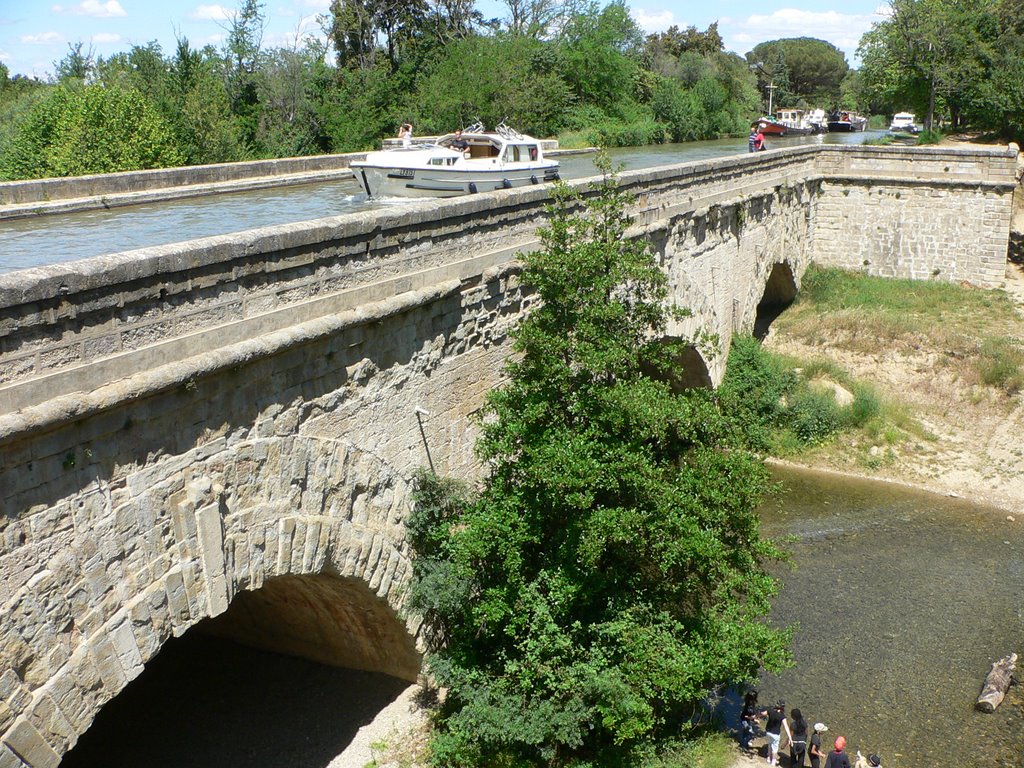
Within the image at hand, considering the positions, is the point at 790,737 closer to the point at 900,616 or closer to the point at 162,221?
the point at 900,616

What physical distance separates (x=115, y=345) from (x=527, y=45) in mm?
38802

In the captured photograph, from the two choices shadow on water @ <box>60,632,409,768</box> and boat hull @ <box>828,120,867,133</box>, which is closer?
shadow on water @ <box>60,632,409,768</box>

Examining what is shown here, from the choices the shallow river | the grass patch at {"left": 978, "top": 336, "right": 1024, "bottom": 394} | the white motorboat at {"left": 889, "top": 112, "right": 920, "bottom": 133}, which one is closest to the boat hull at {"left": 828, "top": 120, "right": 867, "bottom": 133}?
the white motorboat at {"left": 889, "top": 112, "right": 920, "bottom": 133}

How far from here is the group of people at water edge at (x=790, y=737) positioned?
1098cm

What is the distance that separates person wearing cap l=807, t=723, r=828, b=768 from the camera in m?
11.2

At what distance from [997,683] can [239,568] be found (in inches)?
397

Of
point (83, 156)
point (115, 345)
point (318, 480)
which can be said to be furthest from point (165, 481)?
point (83, 156)

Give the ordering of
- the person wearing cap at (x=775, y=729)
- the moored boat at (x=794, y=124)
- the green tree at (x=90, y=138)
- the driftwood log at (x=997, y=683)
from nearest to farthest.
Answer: the person wearing cap at (x=775, y=729), the driftwood log at (x=997, y=683), the green tree at (x=90, y=138), the moored boat at (x=794, y=124)

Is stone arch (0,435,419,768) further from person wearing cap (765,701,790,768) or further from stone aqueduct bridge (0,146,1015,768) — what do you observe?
person wearing cap (765,701,790,768)

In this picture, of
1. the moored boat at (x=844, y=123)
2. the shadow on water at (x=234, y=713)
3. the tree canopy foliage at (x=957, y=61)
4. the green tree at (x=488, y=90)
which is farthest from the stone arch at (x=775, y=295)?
the moored boat at (x=844, y=123)

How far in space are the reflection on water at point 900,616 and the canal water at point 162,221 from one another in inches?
291

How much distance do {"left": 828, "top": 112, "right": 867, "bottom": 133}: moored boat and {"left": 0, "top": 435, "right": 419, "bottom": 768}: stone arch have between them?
49110 millimetres

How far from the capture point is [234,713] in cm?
1071

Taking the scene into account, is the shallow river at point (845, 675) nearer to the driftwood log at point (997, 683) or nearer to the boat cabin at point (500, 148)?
the driftwood log at point (997, 683)
